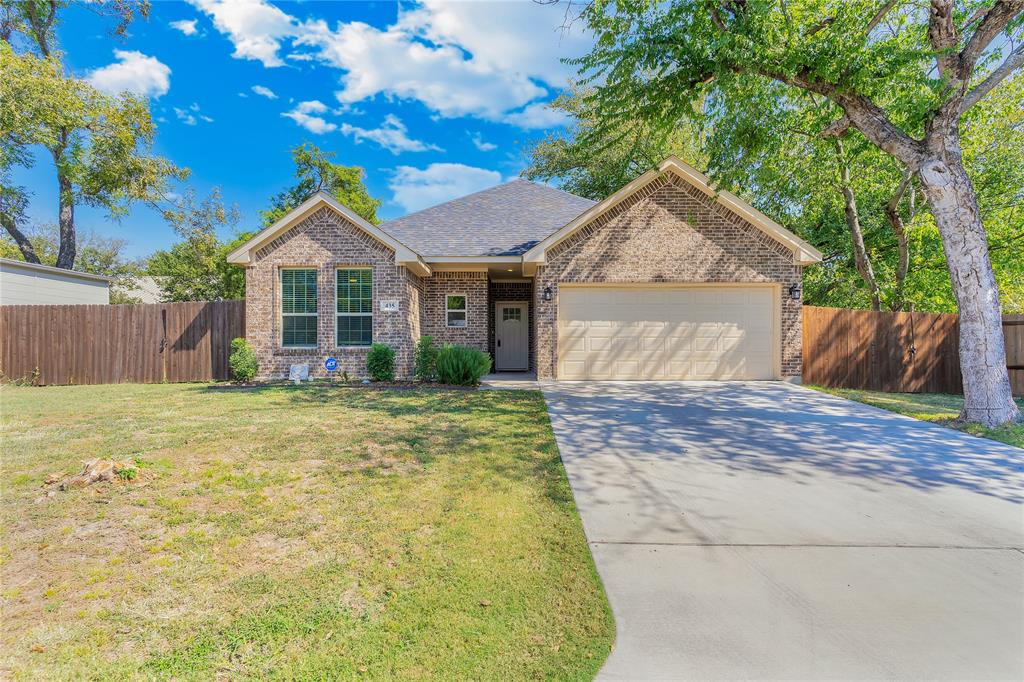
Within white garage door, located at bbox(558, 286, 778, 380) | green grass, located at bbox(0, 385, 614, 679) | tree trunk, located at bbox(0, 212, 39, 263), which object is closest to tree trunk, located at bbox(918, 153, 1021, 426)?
white garage door, located at bbox(558, 286, 778, 380)

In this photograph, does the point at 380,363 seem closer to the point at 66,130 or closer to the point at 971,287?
the point at 971,287

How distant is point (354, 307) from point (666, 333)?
26.5ft

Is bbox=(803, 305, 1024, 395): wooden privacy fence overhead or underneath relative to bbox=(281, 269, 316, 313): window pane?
underneath

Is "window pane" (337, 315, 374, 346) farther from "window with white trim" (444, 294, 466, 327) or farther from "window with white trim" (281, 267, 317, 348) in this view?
"window with white trim" (444, 294, 466, 327)

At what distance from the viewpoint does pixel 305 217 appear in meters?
11.7

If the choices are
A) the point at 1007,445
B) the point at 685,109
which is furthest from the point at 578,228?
the point at 1007,445

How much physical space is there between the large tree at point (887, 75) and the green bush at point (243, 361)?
1024 cm

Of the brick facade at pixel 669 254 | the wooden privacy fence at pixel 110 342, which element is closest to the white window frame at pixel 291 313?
the wooden privacy fence at pixel 110 342

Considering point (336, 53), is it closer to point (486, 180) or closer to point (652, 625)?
point (486, 180)

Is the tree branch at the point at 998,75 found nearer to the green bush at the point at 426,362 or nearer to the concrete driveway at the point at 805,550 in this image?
the concrete driveway at the point at 805,550

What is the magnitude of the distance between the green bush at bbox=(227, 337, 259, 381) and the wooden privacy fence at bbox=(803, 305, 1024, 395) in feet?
45.6

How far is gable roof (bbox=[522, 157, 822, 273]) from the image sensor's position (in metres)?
11.5

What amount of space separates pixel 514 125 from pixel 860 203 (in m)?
15.9

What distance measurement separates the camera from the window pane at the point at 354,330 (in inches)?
469
